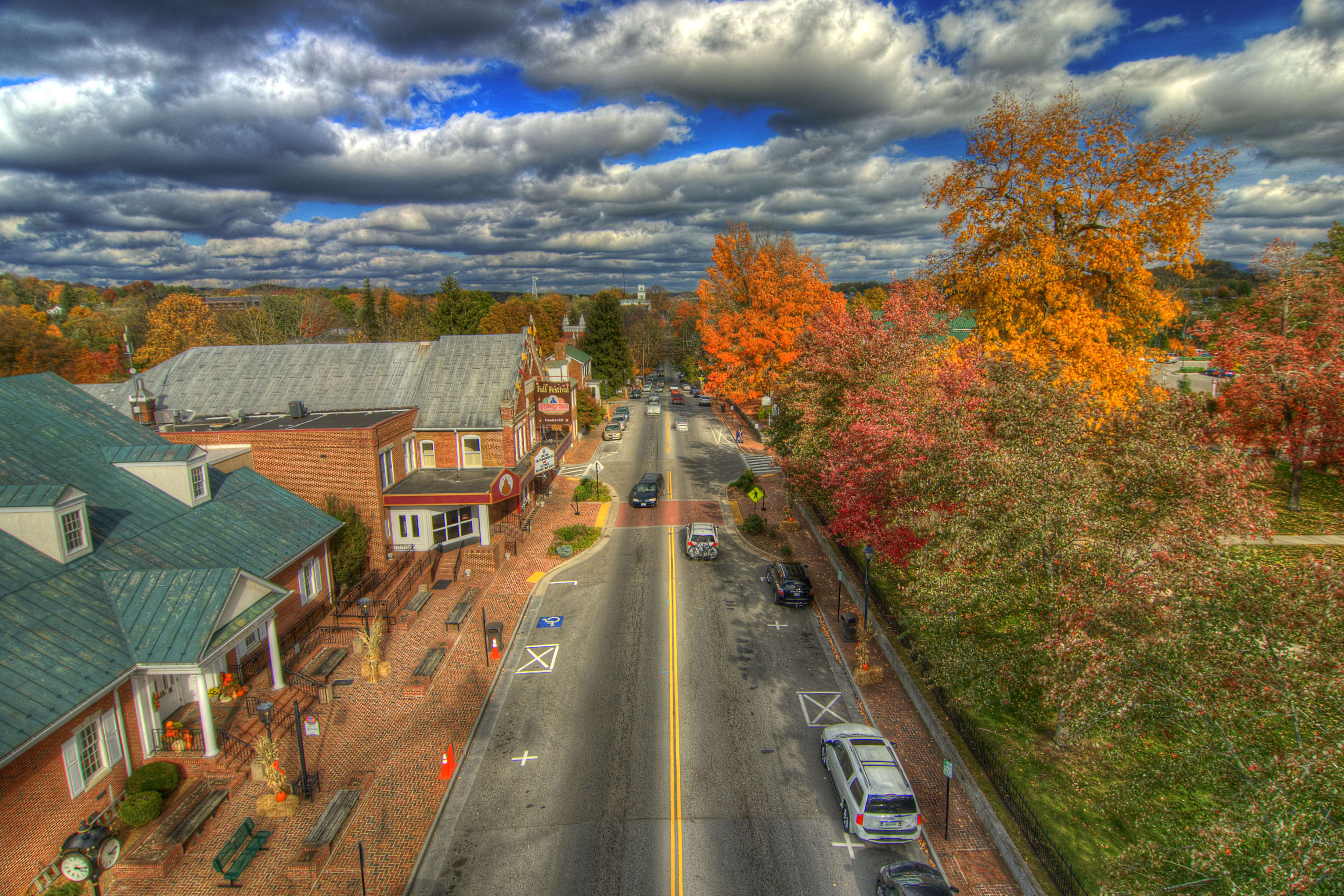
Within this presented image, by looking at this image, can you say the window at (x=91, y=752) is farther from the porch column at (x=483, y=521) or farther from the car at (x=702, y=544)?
the car at (x=702, y=544)

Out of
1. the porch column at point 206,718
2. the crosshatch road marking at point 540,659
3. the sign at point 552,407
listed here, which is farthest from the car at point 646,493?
the porch column at point 206,718

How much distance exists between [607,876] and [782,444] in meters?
22.4

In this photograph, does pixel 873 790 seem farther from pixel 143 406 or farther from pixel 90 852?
pixel 143 406

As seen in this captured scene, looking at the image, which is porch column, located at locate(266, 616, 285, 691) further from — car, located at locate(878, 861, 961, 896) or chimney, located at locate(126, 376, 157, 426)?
car, located at locate(878, 861, 961, 896)

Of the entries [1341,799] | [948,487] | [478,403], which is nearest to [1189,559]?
[1341,799]

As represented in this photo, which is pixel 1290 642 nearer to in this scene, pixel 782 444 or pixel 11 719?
pixel 11 719

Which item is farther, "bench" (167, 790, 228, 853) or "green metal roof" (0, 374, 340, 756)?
"bench" (167, 790, 228, 853)

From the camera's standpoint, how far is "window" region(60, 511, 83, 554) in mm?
15438

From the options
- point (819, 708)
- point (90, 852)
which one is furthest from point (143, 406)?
point (819, 708)

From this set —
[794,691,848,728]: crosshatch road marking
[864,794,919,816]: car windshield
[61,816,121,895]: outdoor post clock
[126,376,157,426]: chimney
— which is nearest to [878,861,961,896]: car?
[864,794,919,816]: car windshield

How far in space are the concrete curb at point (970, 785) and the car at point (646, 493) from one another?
17.6 metres

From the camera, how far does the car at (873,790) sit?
533 inches

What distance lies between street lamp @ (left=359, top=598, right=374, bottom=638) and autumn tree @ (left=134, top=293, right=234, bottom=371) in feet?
206

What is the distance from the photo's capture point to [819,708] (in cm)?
1889
